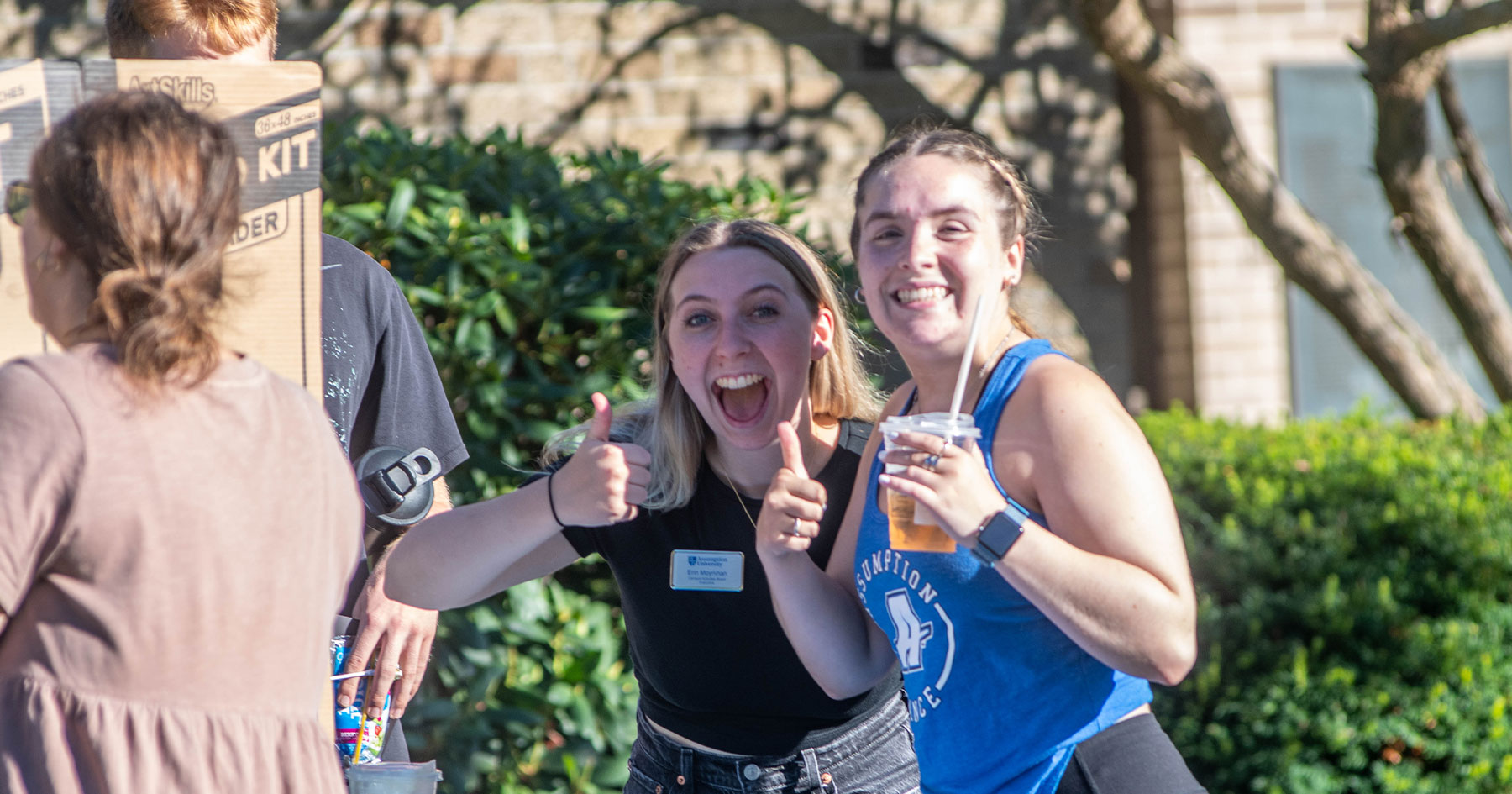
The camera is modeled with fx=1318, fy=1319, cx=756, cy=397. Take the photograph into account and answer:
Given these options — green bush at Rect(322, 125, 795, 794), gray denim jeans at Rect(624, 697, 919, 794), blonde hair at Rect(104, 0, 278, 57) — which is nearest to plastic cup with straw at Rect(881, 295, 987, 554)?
gray denim jeans at Rect(624, 697, 919, 794)

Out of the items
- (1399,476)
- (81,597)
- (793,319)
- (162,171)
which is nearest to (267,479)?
(81,597)

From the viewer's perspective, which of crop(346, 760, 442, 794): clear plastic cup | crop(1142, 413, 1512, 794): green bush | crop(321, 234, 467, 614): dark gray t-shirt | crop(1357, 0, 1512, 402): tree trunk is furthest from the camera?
crop(1357, 0, 1512, 402): tree trunk

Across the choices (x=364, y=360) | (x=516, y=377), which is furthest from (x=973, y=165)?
(x=516, y=377)

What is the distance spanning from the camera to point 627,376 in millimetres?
3795

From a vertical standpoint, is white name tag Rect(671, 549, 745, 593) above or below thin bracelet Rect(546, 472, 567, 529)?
below

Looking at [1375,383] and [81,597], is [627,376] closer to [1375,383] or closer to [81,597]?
[81,597]

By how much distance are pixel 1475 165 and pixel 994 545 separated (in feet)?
17.1

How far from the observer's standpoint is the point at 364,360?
248cm

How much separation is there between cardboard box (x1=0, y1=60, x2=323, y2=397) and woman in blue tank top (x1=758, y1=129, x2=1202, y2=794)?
77cm

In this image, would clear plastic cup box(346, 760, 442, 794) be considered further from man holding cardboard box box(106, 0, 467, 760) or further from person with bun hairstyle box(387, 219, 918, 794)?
person with bun hairstyle box(387, 219, 918, 794)

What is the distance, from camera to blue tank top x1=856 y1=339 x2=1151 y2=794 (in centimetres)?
187

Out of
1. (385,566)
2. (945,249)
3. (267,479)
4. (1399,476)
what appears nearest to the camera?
(267,479)

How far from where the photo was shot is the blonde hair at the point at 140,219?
1.41 meters

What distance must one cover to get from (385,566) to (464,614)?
1196 mm
